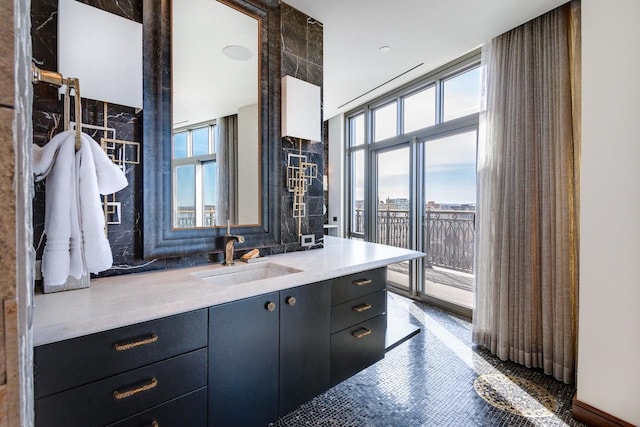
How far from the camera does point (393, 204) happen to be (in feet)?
13.3

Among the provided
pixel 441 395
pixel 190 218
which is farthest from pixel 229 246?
pixel 441 395

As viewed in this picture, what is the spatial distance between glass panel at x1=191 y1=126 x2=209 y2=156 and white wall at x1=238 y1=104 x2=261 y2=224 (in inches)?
8.6

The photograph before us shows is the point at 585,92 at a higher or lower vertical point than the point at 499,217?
higher

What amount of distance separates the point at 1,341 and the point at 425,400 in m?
2.23

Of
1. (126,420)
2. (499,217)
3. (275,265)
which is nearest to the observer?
(126,420)

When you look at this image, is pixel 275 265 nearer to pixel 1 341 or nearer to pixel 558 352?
pixel 1 341

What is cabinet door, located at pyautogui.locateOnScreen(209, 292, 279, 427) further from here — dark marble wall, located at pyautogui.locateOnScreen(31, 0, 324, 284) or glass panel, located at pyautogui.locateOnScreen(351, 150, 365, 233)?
glass panel, located at pyautogui.locateOnScreen(351, 150, 365, 233)

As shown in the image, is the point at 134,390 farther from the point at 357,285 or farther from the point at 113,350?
the point at 357,285

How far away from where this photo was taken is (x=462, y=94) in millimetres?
3107

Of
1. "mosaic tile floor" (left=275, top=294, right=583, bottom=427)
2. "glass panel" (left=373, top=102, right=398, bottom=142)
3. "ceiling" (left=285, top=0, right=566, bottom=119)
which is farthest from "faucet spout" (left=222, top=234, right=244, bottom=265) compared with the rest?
"glass panel" (left=373, top=102, right=398, bottom=142)

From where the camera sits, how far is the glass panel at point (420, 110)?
11.3 feet

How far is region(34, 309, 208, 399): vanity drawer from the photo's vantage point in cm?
92

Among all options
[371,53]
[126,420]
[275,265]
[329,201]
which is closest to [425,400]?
[275,265]

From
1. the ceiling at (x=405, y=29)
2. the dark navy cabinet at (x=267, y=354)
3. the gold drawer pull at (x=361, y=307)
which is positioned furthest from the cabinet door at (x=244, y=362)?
the ceiling at (x=405, y=29)
